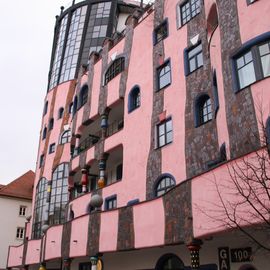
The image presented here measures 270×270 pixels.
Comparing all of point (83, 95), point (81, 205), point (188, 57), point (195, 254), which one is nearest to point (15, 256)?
point (81, 205)

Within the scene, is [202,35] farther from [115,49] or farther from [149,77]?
[115,49]

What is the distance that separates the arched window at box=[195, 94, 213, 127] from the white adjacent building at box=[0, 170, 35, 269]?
30.3 m

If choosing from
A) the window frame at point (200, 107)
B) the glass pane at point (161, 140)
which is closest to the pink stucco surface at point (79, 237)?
the glass pane at point (161, 140)

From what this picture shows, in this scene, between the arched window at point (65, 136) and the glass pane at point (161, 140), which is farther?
the arched window at point (65, 136)

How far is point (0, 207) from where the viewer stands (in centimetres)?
4131

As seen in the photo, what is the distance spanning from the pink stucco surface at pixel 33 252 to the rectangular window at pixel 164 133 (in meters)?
11.2

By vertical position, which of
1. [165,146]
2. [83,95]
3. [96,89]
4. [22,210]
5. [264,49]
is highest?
[83,95]

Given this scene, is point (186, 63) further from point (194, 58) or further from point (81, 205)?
point (81, 205)

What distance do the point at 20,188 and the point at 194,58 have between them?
1273 inches

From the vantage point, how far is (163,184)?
16969 millimetres

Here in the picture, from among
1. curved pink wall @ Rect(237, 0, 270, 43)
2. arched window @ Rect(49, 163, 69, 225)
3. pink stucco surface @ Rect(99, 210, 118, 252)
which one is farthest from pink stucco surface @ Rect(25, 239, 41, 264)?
curved pink wall @ Rect(237, 0, 270, 43)

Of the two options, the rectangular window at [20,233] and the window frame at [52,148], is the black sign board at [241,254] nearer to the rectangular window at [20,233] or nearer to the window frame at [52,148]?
the window frame at [52,148]

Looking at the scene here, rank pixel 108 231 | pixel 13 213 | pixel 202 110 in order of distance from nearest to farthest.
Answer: pixel 108 231
pixel 202 110
pixel 13 213

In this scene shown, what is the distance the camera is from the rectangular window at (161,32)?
19.9 m
